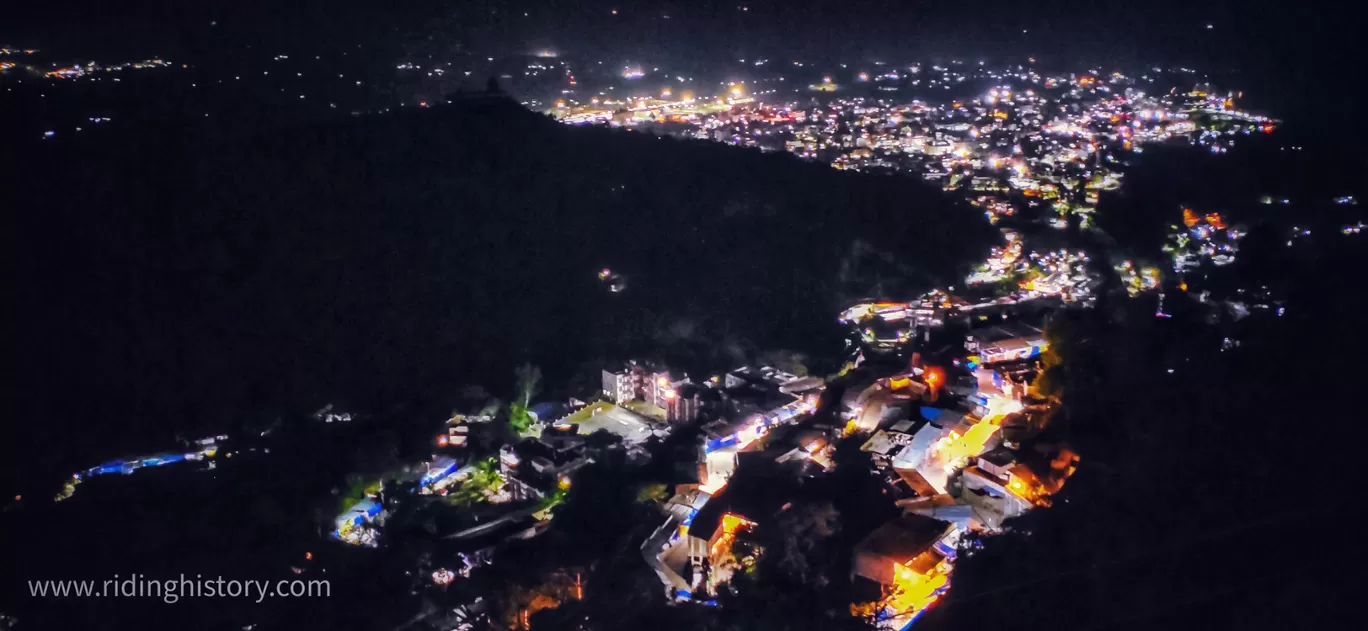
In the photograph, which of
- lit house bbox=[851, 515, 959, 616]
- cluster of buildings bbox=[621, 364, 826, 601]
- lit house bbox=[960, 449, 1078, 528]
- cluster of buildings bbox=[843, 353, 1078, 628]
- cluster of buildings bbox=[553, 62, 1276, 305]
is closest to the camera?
lit house bbox=[851, 515, 959, 616]

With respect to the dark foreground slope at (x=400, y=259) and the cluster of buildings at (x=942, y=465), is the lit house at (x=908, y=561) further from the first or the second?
the dark foreground slope at (x=400, y=259)

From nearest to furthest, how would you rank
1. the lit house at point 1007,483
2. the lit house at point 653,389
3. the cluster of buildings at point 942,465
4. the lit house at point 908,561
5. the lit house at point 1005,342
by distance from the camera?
1. the lit house at point 908,561
2. the cluster of buildings at point 942,465
3. the lit house at point 1007,483
4. the lit house at point 1005,342
5. the lit house at point 653,389

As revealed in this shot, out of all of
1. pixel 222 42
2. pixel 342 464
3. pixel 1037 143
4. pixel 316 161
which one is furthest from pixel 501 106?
pixel 1037 143

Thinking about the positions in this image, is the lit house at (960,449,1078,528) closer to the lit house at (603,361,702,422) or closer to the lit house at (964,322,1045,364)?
the lit house at (964,322,1045,364)

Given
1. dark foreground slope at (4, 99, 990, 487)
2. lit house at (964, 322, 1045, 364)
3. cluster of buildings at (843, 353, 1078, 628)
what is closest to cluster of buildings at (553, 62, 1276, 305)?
dark foreground slope at (4, 99, 990, 487)

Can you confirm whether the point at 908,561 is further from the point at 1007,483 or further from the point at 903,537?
the point at 1007,483

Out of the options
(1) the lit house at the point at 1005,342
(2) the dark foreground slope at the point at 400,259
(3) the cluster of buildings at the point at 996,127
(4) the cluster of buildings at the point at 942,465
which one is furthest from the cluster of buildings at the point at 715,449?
(3) the cluster of buildings at the point at 996,127

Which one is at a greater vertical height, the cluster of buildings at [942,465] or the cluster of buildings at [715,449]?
the cluster of buildings at [942,465]

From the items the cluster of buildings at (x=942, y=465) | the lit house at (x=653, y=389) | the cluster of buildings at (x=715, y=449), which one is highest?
the cluster of buildings at (x=942, y=465)

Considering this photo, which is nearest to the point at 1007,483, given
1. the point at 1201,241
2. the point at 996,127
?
the point at 1201,241
